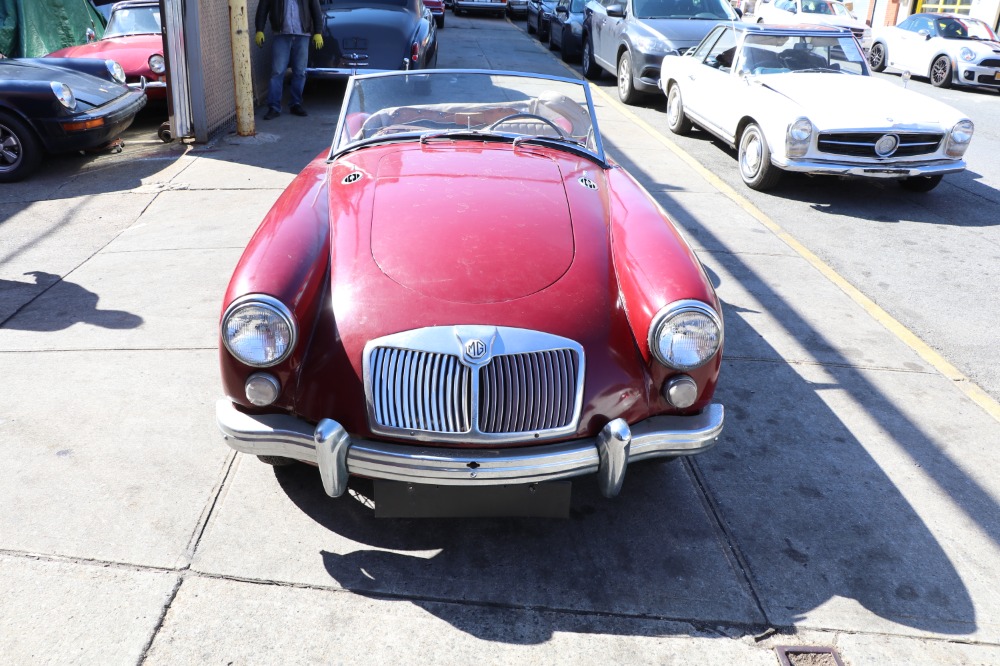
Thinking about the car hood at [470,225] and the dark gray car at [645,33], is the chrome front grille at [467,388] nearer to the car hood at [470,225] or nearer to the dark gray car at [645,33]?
the car hood at [470,225]

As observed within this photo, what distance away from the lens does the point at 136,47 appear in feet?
31.8

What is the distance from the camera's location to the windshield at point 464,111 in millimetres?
4309

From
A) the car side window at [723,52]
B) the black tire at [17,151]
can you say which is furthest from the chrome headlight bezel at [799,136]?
the black tire at [17,151]

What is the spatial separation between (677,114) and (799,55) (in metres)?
1.80

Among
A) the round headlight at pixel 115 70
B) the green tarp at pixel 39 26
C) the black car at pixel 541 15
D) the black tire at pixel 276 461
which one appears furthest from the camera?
the black car at pixel 541 15

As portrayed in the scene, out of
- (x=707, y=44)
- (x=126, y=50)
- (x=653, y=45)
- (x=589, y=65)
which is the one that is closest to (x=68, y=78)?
(x=126, y=50)

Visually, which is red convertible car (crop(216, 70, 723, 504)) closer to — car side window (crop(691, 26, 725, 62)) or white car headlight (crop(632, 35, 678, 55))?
car side window (crop(691, 26, 725, 62))

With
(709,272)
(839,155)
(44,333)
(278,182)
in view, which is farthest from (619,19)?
(44,333)

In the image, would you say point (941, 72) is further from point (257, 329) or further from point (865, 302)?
point (257, 329)

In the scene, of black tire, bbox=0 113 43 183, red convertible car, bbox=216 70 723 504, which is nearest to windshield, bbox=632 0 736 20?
black tire, bbox=0 113 43 183

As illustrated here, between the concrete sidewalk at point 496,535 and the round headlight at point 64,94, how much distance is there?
3231mm

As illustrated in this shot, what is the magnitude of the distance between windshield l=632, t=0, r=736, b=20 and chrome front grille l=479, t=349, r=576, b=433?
34.2ft

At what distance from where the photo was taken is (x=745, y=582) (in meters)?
2.95

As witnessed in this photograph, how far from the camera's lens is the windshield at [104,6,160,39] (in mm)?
10195
